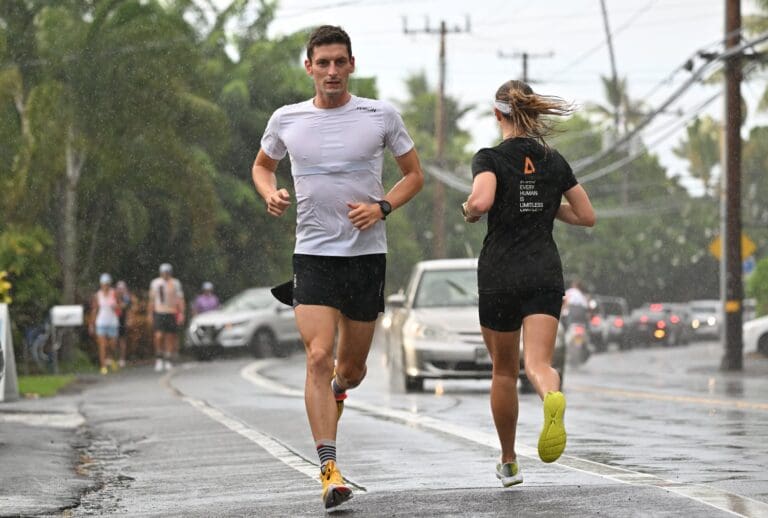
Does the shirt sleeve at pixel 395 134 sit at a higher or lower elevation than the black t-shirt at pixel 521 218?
higher

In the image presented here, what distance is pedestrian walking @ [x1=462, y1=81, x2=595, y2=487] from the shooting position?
7.29 meters

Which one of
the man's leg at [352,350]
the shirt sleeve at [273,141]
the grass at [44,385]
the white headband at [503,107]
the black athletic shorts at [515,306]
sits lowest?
the grass at [44,385]

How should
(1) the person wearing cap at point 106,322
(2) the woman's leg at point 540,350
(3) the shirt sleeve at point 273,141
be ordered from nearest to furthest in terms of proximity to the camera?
(2) the woman's leg at point 540,350 → (3) the shirt sleeve at point 273,141 → (1) the person wearing cap at point 106,322

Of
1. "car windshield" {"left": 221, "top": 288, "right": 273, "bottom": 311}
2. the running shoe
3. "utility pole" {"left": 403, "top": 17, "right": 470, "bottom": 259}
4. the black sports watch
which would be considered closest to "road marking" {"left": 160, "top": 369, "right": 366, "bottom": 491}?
the running shoe

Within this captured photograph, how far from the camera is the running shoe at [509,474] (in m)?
7.32

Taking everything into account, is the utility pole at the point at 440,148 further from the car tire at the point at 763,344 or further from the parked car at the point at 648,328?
the car tire at the point at 763,344

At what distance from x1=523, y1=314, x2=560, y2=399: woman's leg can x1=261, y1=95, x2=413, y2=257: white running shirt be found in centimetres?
75

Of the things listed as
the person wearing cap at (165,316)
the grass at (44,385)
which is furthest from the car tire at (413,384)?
the person wearing cap at (165,316)

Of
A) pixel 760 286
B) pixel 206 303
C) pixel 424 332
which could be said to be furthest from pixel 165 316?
pixel 760 286

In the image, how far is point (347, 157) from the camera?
24.7ft

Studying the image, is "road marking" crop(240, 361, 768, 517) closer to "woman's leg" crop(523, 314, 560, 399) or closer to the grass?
"woman's leg" crop(523, 314, 560, 399)

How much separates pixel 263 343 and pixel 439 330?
1521 cm

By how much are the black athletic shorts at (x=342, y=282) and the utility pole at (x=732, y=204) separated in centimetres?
2092

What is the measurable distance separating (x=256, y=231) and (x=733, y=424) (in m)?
30.8
